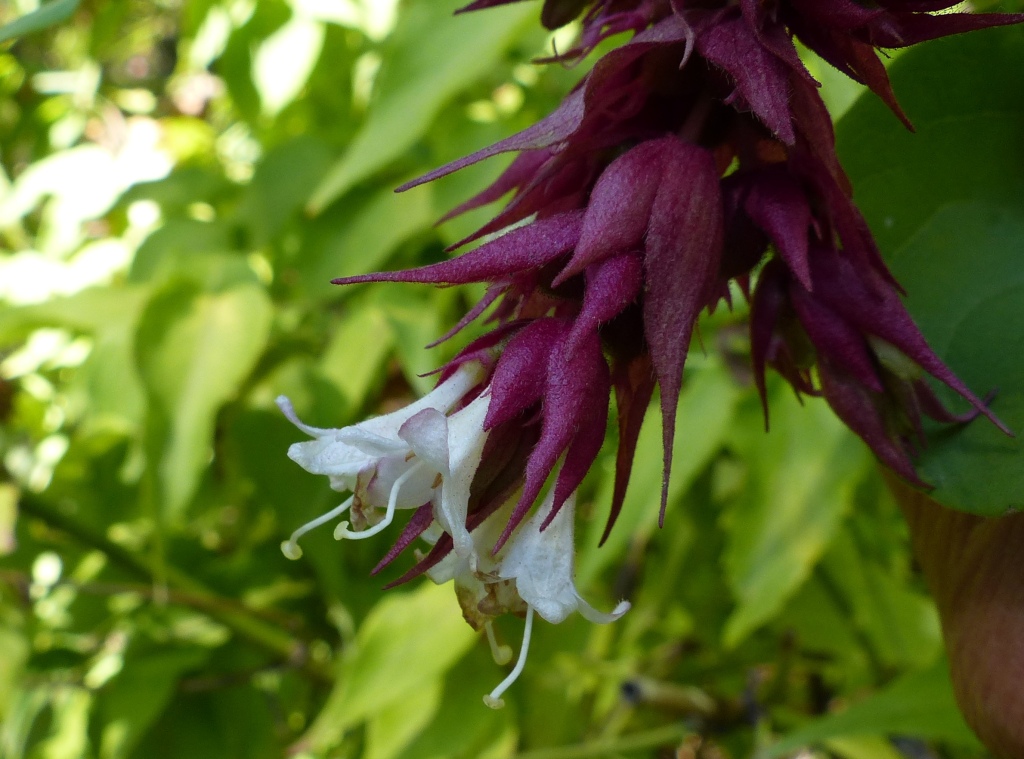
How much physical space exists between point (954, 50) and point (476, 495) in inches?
10.0

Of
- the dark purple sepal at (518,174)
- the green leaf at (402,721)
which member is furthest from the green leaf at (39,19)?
the green leaf at (402,721)

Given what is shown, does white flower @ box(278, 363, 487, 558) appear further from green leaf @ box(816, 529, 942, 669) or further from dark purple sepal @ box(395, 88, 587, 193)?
green leaf @ box(816, 529, 942, 669)

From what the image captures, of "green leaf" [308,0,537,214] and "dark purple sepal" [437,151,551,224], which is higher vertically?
"dark purple sepal" [437,151,551,224]

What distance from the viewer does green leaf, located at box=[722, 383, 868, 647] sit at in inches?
23.4

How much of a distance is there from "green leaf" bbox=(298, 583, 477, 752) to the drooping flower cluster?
0.38 meters

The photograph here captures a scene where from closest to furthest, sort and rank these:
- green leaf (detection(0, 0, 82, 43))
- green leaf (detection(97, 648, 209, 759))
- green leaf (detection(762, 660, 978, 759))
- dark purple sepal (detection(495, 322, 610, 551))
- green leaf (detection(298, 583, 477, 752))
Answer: dark purple sepal (detection(495, 322, 610, 551)), green leaf (detection(0, 0, 82, 43)), green leaf (detection(762, 660, 978, 759)), green leaf (detection(298, 583, 477, 752)), green leaf (detection(97, 648, 209, 759))

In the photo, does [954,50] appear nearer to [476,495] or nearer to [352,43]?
[476,495]

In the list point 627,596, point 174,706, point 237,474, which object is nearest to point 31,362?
point 237,474

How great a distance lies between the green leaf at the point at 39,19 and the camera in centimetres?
33

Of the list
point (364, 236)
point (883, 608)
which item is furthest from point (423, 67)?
point (883, 608)

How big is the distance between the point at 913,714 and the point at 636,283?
45 cm

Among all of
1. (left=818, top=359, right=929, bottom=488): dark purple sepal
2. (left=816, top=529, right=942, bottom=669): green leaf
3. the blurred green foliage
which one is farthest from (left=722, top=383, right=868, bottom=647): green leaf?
(left=818, top=359, right=929, bottom=488): dark purple sepal

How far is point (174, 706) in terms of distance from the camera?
2.81 ft

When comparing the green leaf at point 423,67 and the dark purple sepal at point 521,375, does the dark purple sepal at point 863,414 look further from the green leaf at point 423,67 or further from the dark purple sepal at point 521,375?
the green leaf at point 423,67
